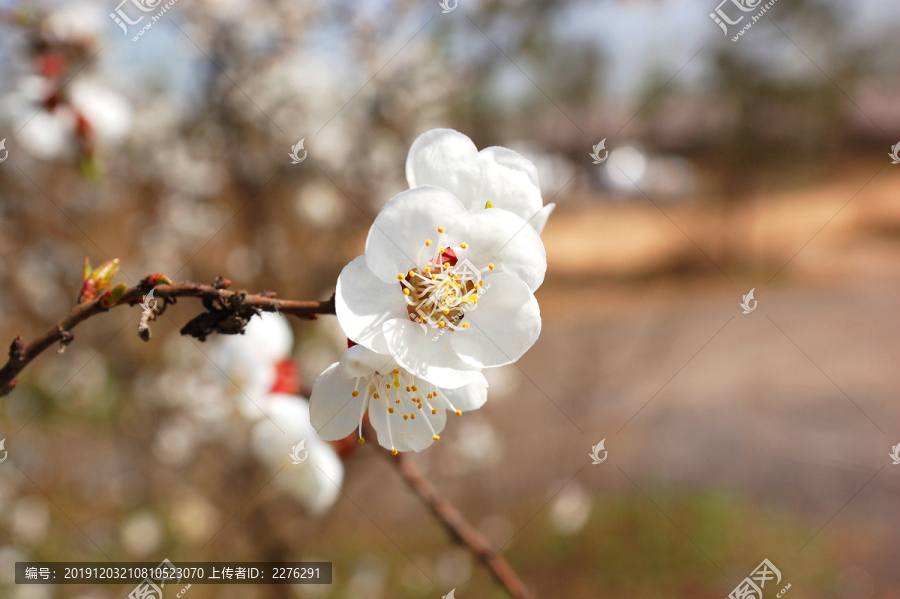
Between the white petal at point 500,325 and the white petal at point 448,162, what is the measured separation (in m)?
0.11

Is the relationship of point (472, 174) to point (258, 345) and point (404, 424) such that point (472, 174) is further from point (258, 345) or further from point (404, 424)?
point (258, 345)

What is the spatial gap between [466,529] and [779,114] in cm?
880

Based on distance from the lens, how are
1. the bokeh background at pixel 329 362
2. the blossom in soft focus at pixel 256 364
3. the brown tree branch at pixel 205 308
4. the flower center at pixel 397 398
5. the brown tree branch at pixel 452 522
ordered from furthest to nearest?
1. the bokeh background at pixel 329 362
2. the blossom in soft focus at pixel 256 364
3. the brown tree branch at pixel 452 522
4. the flower center at pixel 397 398
5. the brown tree branch at pixel 205 308

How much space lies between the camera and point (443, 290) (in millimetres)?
627

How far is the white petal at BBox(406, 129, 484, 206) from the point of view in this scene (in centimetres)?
64

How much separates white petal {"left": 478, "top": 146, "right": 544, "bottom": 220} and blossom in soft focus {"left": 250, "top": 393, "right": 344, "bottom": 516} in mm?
496

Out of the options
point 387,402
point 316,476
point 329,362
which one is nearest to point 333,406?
point 387,402

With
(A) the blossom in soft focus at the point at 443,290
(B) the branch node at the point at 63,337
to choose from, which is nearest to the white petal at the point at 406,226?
(A) the blossom in soft focus at the point at 443,290

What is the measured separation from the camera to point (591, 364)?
4281 millimetres

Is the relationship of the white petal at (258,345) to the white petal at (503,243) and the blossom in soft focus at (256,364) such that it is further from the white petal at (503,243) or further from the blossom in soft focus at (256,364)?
the white petal at (503,243)

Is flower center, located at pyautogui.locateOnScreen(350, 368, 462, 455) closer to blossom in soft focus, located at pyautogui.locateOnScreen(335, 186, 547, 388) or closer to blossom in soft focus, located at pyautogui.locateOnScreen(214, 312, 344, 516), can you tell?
blossom in soft focus, located at pyautogui.locateOnScreen(335, 186, 547, 388)

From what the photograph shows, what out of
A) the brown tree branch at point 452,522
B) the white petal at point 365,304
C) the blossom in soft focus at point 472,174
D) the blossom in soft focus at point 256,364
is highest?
the blossom in soft focus at point 256,364

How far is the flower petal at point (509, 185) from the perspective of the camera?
0.64 metres

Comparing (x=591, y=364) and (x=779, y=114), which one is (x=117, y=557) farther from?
(x=779, y=114)
